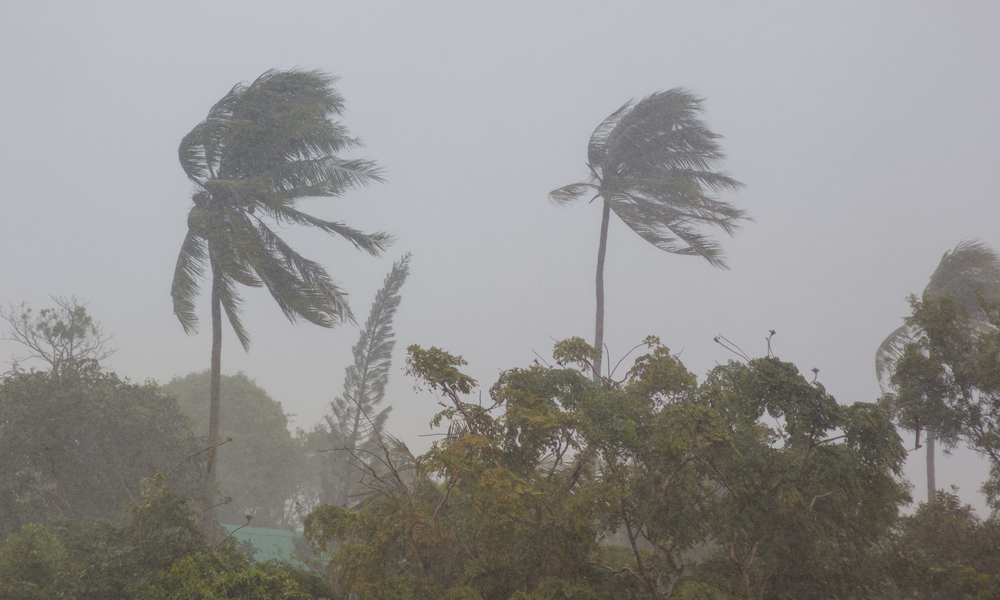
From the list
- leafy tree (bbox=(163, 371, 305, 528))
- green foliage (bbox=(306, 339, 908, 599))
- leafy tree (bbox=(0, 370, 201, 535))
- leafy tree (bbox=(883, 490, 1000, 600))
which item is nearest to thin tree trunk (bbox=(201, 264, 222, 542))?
leafy tree (bbox=(0, 370, 201, 535))


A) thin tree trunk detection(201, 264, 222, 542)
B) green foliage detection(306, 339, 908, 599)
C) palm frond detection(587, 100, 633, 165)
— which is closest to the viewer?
green foliage detection(306, 339, 908, 599)

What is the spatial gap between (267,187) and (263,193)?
72 cm

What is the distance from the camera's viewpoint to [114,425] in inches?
518

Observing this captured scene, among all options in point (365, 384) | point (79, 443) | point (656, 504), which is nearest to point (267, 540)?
point (365, 384)

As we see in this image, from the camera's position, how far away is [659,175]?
14367 millimetres

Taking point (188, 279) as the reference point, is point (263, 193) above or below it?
above

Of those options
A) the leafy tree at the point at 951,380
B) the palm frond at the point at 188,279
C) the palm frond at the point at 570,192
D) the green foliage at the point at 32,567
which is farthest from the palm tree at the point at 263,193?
the leafy tree at the point at 951,380

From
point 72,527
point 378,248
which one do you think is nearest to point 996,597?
point 72,527

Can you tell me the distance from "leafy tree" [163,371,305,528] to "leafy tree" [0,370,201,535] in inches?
693

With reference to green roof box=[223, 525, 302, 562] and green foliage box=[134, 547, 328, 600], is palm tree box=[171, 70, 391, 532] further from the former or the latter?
green roof box=[223, 525, 302, 562]

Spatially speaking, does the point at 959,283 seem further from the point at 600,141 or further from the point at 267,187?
the point at 267,187

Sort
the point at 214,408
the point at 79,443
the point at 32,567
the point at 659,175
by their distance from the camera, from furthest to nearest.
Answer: the point at 659,175, the point at 79,443, the point at 214,408, the point at 32,567

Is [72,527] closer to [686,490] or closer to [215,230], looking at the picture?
[686,490]

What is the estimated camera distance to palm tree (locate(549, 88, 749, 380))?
13.4 meters
